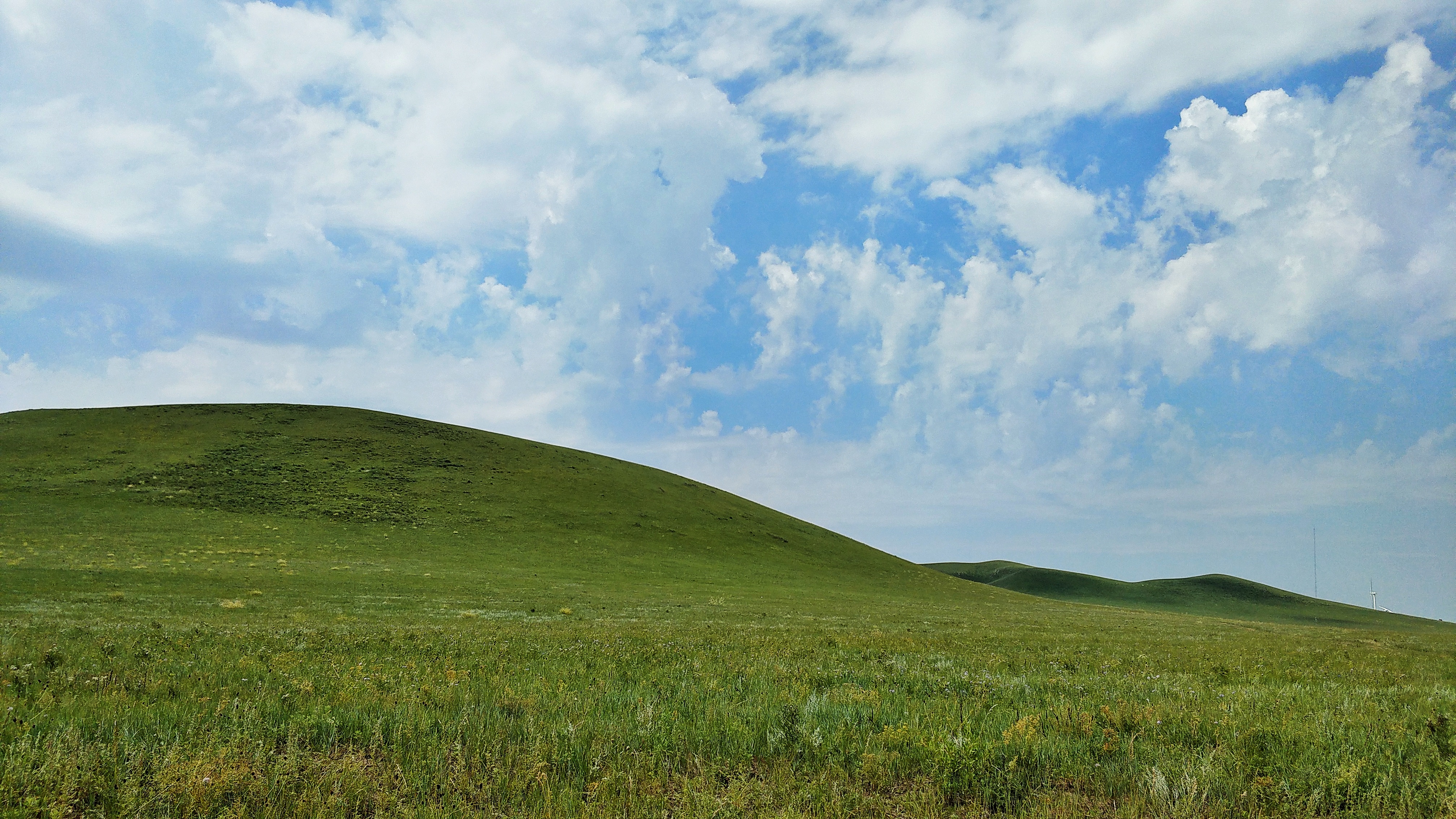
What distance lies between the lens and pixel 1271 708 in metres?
8.77

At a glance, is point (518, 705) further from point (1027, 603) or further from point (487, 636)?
point (1027, 603)

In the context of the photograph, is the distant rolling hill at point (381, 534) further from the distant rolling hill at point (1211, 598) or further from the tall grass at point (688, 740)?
the tall grass at point (688, 740)

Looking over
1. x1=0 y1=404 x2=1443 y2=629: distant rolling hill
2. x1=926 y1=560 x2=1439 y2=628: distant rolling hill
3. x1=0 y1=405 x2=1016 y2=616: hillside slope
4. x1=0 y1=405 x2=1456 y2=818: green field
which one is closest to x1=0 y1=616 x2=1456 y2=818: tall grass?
x1=0 y1=405 x2=1456 y2=818: green field

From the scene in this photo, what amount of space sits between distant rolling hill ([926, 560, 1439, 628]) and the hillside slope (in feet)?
250

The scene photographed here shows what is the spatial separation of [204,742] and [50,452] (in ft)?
375

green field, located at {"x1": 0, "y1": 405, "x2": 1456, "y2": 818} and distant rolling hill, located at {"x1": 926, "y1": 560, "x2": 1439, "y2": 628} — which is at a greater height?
green field, located at {"x1": 0, "y1": 405, "x2": 1456, "y2": 818}

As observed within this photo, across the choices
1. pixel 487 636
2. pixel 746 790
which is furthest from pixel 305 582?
pixel 746 790

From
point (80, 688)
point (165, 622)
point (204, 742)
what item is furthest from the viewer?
point (165, 622)

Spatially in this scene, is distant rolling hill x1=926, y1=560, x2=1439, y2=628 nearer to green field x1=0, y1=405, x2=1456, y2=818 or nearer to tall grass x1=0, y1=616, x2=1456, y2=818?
green field x1=0, y1=405, x2=1456, y2=818

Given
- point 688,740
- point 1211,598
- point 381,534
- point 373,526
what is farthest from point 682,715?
point 1211,598

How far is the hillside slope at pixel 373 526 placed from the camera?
144 feet

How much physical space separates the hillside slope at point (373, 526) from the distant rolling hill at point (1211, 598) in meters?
76.3

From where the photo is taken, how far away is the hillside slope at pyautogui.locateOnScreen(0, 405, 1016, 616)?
4384cm

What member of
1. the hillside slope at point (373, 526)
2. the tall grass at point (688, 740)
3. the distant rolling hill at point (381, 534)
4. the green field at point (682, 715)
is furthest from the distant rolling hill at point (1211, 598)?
the tall grass at point (688, 740)
